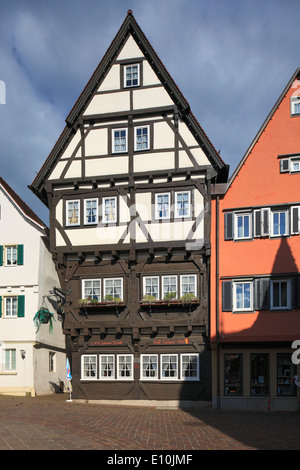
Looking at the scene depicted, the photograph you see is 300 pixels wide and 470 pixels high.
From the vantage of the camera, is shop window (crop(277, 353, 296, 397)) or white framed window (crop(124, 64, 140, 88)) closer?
shop window (crop(277, 353, 296, 397))

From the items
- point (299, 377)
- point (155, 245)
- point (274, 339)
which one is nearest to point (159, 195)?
point (155, 245)

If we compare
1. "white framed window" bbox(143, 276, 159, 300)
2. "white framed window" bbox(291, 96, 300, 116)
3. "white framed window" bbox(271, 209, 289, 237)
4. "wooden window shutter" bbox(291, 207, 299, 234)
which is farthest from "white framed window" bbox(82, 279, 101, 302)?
"white framed window" bbox(291, 96, 300, 116)

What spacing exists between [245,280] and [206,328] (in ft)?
9.52

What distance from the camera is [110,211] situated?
27.0 m

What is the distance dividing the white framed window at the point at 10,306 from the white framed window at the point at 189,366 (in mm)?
10235

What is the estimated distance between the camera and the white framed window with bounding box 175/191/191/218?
26.2 m

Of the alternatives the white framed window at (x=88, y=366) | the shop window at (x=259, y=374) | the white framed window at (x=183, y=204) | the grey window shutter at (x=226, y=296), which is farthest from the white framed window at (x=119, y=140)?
the shop window at (x=259, y=374)

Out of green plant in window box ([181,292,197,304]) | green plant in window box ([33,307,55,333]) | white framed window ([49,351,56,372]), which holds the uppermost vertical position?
green plant in window box ([181,292,197,304])

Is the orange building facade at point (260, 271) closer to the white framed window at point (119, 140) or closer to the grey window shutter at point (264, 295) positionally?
the grey window shutter at point (264, 295)

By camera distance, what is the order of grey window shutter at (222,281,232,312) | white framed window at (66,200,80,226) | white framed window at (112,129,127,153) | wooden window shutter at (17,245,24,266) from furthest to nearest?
wooden window shutter at (17,245,24,266) → white framed window at (112,129,127,153) → white framed window at (66,200,80,226) → grey window shutter at (222,281,232,312)

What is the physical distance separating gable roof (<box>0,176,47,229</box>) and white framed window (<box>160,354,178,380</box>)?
→ 10.6 metres

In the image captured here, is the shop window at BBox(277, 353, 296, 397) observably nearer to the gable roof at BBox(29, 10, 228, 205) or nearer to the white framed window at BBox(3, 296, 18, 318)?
the gable roof at BBox(29, 10, 228, 205)

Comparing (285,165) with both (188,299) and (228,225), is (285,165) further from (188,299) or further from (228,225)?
(188,299)

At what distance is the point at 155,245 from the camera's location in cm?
2608
